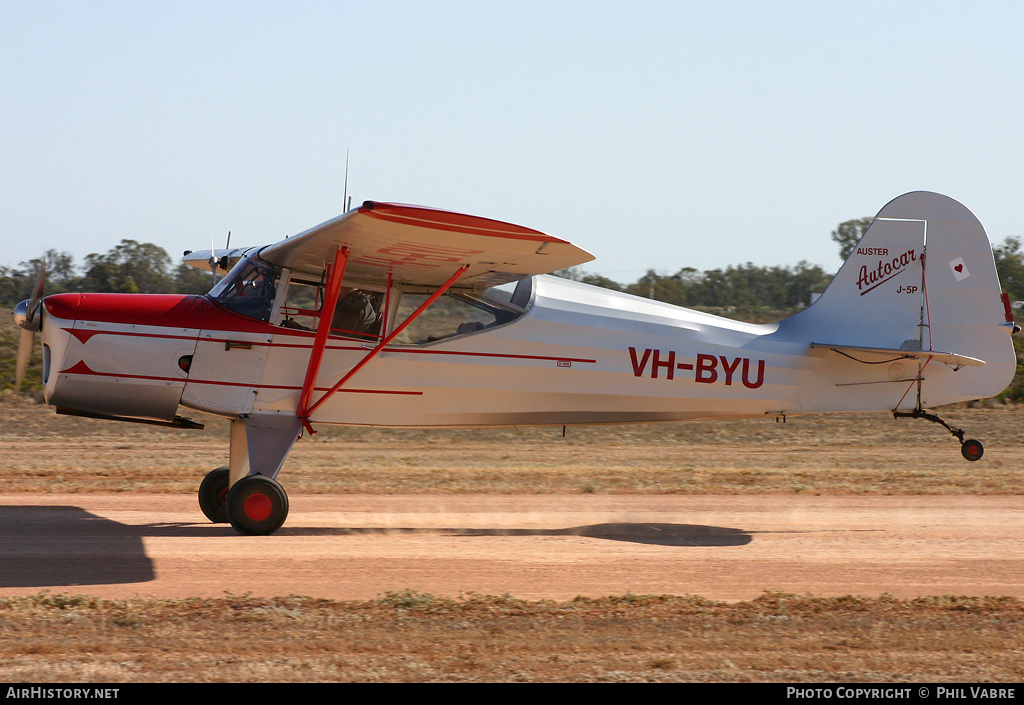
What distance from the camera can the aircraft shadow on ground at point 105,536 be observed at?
22.0 ft

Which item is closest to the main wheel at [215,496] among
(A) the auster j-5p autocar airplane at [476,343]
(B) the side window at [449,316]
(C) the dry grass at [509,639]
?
(A) the auster j-5p autocar airplane at [476,343]

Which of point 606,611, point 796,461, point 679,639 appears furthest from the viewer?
point 796,461

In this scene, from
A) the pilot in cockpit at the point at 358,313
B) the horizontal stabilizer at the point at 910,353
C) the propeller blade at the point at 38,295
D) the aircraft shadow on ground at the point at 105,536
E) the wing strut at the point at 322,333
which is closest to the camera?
the aircraft shadow on ground at the point at 105,536

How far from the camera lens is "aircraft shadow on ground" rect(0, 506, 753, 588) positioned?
6.70 metres

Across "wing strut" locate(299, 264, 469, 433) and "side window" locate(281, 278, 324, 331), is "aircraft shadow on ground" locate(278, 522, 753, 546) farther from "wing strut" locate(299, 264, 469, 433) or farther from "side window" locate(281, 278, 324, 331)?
"side window" locate(281, 278, 324, 331)

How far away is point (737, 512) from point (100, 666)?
762cm

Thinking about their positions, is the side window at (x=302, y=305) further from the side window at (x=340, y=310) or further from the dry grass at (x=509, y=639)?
the dry grass at (x=509, y=639)

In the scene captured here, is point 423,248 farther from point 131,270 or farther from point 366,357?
point 131,270

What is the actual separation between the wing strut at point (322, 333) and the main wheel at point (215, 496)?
4.79ft

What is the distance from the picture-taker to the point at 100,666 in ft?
15.0

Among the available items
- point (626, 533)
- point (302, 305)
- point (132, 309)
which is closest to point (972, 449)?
point (626, 533)

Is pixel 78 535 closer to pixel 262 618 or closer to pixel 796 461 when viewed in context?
pixel 262 618

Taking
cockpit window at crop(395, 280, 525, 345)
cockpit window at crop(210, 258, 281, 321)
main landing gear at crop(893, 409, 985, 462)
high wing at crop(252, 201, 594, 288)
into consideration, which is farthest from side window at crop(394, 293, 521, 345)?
main landing gear at crop(893, 409, 985, 462)

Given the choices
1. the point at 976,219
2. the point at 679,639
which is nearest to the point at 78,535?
the point at 679,639
